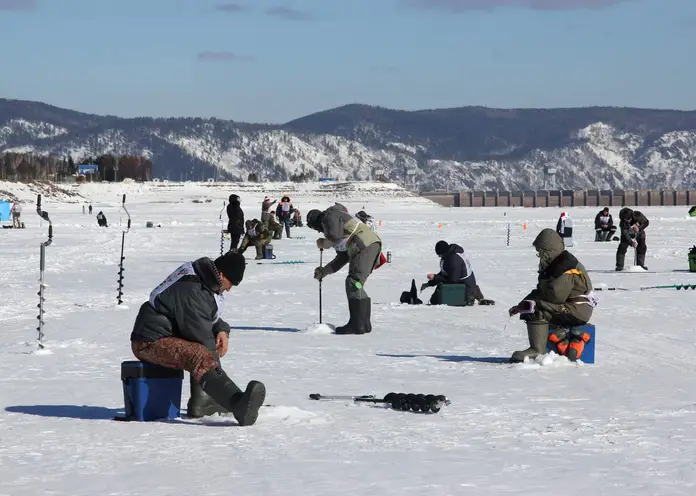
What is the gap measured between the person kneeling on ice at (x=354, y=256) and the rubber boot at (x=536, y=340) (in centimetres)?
335

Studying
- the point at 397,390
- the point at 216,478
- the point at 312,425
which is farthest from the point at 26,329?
the point at 216,478

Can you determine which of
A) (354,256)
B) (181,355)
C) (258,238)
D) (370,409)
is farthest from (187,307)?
(258,238)


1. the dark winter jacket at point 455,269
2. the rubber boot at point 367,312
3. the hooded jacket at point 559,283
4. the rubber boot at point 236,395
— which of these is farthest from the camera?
the dark winter jacket at point 455,269

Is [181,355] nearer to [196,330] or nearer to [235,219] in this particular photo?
[196,330]

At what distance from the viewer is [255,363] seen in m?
13.1

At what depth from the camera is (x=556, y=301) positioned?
12508mm

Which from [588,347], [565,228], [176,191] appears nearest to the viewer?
[588,347]

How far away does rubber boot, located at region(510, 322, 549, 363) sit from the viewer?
1259 centimetres

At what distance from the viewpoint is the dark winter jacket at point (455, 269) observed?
19.0 m

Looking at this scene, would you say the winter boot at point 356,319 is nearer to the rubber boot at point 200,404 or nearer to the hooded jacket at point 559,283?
the hooded jacket at point 559,283

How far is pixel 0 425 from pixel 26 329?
7600 millimetres

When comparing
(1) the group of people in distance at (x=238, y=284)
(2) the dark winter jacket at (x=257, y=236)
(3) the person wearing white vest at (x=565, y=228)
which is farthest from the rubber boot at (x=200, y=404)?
(3) the person wearing white vest at (x=565, y=228)

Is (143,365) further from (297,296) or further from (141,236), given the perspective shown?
(141,236)

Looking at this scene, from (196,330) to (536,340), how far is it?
4.43 m
